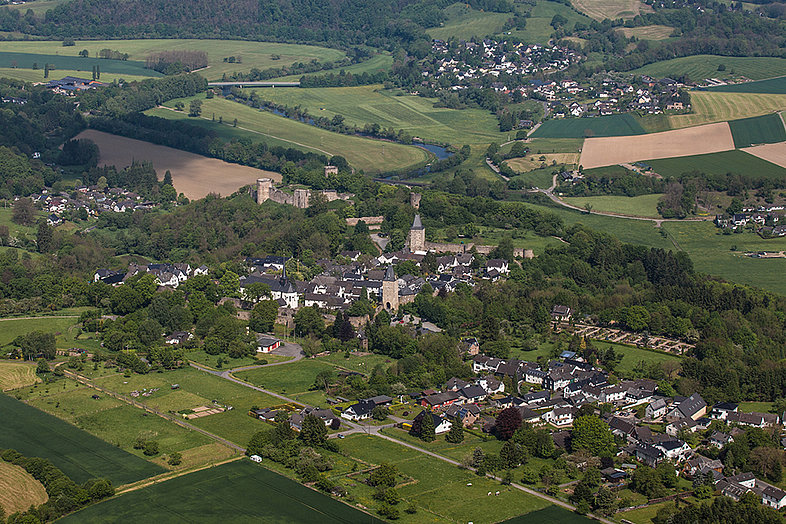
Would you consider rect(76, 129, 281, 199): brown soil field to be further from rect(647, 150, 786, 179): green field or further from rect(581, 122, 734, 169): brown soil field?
rect(647, 150, 786, 179): green field

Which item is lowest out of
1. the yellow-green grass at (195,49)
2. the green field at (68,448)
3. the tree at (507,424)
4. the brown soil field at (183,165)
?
the green field at (68,448)

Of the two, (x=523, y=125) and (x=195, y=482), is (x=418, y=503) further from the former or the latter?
(x=523, y=125)

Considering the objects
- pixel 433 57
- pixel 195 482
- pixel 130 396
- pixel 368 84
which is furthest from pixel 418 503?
pixel 433 57

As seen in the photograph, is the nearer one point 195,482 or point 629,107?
point 195,482

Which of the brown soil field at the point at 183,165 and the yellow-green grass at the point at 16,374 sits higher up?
the brown soil field at the point at 183,165

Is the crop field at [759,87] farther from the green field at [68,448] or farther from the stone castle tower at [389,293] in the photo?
the green field at [68,448]

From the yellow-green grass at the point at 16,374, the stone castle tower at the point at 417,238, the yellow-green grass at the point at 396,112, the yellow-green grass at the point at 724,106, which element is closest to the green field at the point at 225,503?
the yellow-green grass at the point at 16,374
